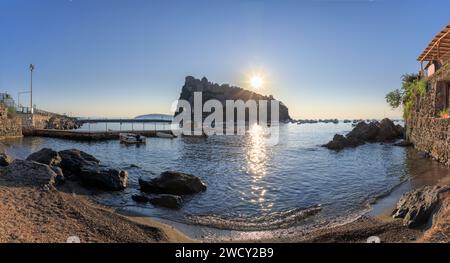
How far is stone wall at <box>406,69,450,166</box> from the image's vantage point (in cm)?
2460

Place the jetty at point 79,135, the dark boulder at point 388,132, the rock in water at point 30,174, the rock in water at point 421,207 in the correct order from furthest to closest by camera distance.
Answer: the jetty at point 79,135 < the dark boulder at point 388,132 < the rock in water at point 30,174 < the rock in water at point 421,207

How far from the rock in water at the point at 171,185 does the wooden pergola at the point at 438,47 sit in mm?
22965

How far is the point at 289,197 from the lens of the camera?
16.7m

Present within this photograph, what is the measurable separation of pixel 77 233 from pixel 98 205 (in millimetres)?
5450

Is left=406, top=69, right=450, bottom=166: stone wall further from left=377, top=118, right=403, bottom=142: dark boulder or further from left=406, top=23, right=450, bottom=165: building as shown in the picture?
left=377, top=118, right=403, bottom=142: dark boulder

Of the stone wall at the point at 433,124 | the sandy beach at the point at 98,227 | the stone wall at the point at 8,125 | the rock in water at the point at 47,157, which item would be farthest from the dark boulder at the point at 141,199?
the stone wall at the point at 8,125

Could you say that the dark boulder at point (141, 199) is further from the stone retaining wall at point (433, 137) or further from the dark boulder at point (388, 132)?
the dark boulder at point (388, 132)

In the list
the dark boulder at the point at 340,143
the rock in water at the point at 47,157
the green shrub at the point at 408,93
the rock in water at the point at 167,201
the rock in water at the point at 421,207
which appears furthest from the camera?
the dark boulder at the point at 340,143

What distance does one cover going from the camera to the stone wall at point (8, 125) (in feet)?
166

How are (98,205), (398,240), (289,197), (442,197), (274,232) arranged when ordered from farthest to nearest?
(289,197), (98,205), (274,232), (442,197), (398,240)

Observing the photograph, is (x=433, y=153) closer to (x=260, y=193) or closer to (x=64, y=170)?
(x=260, y=193)

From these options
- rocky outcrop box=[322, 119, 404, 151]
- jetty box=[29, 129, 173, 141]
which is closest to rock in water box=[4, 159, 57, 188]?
jetty box=[29, 129, 173, 141]

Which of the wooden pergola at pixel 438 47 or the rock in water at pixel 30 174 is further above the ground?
the wooden pergola at pixel 438 47
